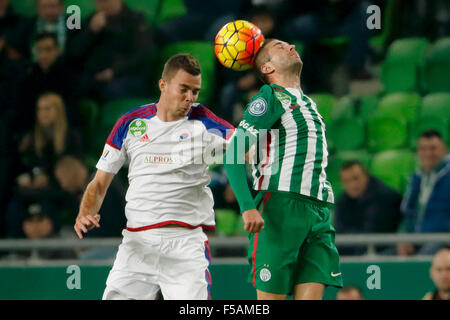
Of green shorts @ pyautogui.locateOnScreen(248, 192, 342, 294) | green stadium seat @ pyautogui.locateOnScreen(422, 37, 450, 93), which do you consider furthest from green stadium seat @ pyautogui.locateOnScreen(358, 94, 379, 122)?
green shorts @ pyautogui.locateOnScreen(248, 192, 342, 294)

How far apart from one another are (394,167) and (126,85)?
8.47ft

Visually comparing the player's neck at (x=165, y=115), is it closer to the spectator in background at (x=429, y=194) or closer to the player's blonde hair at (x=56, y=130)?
the spectator in background at (x=429, y=194)

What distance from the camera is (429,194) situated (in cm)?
635

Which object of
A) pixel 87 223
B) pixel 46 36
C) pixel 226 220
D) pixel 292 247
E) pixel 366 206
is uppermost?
pixel 46 36

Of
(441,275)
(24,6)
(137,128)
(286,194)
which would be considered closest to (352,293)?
(441,275)

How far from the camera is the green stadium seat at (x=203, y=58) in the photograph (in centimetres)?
751

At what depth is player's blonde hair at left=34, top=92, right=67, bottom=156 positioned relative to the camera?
6969mm

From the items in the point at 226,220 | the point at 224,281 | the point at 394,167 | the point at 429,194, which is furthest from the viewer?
the point at 394,167

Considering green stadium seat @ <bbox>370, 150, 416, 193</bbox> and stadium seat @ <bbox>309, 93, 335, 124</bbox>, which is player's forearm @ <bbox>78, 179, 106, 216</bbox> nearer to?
green stadium seat @ <bbox>370, 150, 416, 193</bbox>

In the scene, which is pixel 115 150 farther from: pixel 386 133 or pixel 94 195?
pixel 386 133
